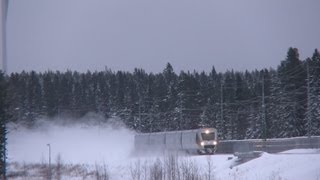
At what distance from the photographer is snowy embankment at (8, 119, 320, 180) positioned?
32906mm

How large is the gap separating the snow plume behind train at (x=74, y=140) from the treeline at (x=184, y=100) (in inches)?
60.3

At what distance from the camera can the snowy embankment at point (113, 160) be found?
3291cm

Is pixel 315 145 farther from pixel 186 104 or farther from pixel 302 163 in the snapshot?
pixel 186 104

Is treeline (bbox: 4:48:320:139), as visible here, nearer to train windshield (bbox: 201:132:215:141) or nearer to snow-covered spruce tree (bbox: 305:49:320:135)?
snow-covered spruce tree (bbox: 305:49:320:135)

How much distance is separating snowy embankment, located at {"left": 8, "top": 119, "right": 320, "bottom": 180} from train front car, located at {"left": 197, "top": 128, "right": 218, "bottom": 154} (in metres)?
4.66

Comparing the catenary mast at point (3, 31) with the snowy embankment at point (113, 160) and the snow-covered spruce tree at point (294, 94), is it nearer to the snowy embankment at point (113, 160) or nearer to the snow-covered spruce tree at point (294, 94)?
the snowy embankment at point (113, 160)

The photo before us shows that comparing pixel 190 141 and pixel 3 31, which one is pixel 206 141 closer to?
pixel 190 141

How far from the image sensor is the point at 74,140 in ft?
255

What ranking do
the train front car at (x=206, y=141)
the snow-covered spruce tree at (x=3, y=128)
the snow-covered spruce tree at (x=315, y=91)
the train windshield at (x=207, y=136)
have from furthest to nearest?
the train windshield at (x=207, y=136) → the train front car at (x=206, y=141) → the snow-covered spruce tree at (x=315, y=91) → the snow-covered spruce tree at (x=3, y=128)

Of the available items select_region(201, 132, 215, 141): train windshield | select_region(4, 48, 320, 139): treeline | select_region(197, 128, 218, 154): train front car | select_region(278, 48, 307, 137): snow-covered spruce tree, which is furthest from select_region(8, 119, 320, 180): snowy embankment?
select_region(278, 48, 307, 137): snow-covered spruce tree

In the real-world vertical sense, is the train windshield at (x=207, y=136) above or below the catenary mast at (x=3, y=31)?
below

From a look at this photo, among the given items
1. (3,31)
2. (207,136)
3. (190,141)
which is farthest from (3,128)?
(207,136)

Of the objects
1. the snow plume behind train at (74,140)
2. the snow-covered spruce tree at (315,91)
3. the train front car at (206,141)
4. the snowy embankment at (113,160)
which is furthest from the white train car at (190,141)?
A: the snow-covered spruce tree at (315,91)

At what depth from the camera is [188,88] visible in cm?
7838
